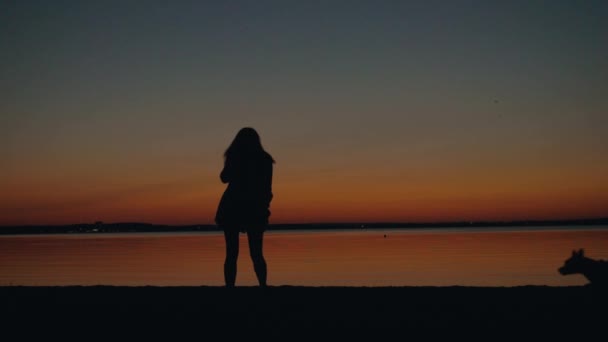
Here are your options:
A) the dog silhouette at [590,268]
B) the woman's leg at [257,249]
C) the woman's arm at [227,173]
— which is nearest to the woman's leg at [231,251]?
the woman's leg at [257,249]

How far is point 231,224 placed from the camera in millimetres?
7988

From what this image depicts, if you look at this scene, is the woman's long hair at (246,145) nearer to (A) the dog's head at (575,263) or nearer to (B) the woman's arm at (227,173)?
(B) the woman's arm at (227,173)

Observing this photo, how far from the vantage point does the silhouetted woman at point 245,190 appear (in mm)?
8023

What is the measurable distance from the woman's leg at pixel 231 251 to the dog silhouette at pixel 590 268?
4.55m

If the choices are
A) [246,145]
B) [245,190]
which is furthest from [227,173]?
[246,145]
